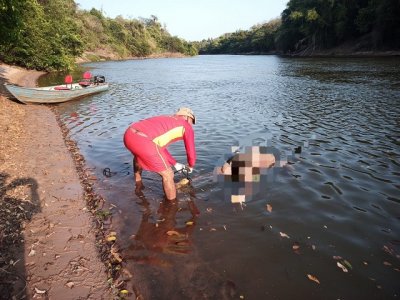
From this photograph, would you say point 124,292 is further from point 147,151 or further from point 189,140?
point 189,140

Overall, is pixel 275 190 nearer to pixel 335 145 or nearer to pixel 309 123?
pixel 335 145

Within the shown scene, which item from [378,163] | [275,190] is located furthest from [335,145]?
[275,190]

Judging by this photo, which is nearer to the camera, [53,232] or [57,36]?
[53,232]

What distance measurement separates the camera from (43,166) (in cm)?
847

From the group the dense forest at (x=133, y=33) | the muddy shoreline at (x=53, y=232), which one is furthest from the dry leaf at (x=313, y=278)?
the dense forest at (x=133, y=33)

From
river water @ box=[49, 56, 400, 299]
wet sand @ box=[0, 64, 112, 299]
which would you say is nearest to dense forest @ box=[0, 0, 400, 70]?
wet sand @ box=[0, 64, 112, 299]

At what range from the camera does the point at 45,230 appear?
5.47m

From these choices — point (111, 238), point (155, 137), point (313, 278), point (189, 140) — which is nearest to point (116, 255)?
point (111, 238)

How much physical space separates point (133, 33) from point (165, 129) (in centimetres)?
13045

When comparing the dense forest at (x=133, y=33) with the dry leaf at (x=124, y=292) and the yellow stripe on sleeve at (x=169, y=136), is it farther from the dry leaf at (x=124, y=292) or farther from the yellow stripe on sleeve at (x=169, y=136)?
the dry leaf at (x=124, y=292)

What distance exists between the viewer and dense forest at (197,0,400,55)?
59.8 meters

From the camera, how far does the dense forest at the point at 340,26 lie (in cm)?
5984

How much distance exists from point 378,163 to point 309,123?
17.2ft

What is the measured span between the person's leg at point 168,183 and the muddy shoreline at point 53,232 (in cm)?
130
